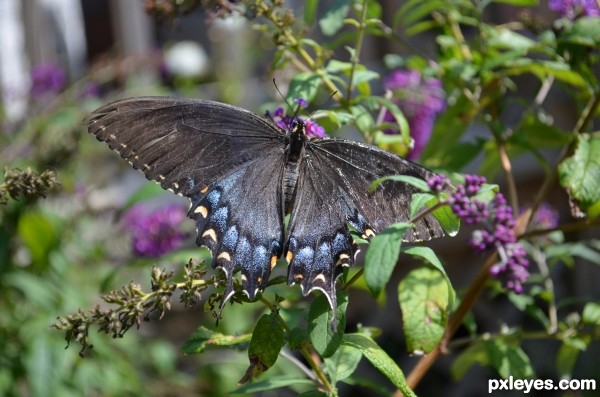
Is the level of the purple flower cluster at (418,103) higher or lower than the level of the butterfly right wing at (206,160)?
lower

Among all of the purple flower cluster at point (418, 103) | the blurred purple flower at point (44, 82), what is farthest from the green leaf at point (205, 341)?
the blurred purple flower at point (44, 82)

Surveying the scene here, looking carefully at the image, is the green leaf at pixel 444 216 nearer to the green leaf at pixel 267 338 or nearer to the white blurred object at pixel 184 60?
the green leaf at pixel 267 338

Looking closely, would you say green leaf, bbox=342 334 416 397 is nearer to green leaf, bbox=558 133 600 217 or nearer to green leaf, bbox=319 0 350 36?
green leaf, bbox=558 133 600 217

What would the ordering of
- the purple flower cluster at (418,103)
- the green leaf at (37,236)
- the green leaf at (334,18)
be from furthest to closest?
the green leaf at (37,236), the purple flower cluster at (418,103), the green leaf at (334,18)

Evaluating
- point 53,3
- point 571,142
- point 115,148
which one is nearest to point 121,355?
point 115,148

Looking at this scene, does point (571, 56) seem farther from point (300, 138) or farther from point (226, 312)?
point (226, 312)

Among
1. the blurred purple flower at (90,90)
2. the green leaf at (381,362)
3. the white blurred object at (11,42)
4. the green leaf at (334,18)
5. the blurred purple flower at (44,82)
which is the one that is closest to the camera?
the green leaf at (381,362)
